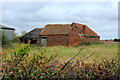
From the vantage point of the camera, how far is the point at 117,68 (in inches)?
61.3

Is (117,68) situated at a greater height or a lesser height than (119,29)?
lesser

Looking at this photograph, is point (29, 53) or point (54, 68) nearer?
point (54, 68)

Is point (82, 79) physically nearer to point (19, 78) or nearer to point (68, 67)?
point (68, 67)

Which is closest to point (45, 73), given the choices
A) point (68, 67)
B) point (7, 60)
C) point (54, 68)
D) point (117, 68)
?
point (54, 68)

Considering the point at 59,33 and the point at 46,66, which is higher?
the point at 59,33

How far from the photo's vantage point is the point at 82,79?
151cm

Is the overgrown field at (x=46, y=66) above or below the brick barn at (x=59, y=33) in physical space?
below

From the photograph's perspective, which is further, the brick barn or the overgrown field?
the brick barn

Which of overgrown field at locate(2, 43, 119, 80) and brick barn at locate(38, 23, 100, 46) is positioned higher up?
brick barn at locate(38, 23, 100, 46)

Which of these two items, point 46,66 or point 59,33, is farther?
point 59,33

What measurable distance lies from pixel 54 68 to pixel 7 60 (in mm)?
351

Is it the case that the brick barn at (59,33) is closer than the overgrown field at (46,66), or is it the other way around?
the overgrown field at (46,66)

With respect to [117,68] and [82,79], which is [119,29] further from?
[82,79]

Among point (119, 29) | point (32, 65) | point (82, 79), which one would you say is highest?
point (119, 29)
